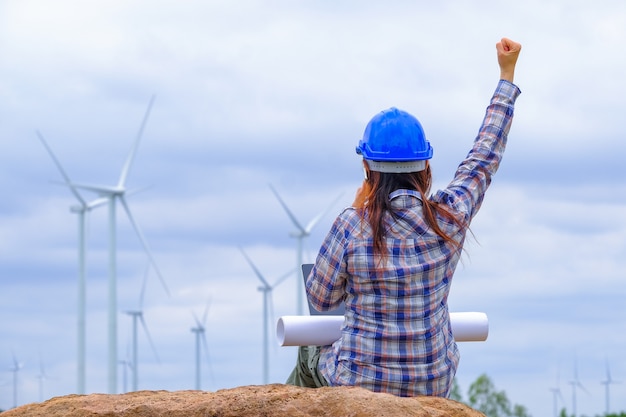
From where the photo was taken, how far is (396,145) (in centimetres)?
688

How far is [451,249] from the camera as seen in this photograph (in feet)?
22.2

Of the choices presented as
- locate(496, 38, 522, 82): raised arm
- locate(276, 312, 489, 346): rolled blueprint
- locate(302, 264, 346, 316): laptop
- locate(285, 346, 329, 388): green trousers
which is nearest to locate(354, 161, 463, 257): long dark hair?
locate(302, 264, 346, 316): laptop

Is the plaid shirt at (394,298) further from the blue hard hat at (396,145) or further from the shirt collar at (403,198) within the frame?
the blue hard hat at (396,145)

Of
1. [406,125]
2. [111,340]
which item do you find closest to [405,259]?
[406,125]

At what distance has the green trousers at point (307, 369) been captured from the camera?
703 centimetres

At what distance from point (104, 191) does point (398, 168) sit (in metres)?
33.3

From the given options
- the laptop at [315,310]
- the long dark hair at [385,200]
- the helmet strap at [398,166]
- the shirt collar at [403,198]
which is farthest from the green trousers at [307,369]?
the helmet strap at [398,166]

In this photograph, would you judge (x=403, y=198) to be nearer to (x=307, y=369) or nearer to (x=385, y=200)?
(x=385, y=200)

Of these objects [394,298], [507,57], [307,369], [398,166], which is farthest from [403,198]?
[507,57]

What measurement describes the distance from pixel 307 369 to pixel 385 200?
1.15 metres

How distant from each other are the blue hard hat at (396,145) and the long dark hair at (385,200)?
0.05 meters

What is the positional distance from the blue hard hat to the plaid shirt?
19 centimetres

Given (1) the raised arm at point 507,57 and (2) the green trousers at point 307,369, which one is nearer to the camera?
(2) the green trousers at point 307,369

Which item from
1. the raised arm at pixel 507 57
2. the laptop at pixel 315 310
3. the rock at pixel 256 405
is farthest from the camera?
the raised arm at pixel 507 57
